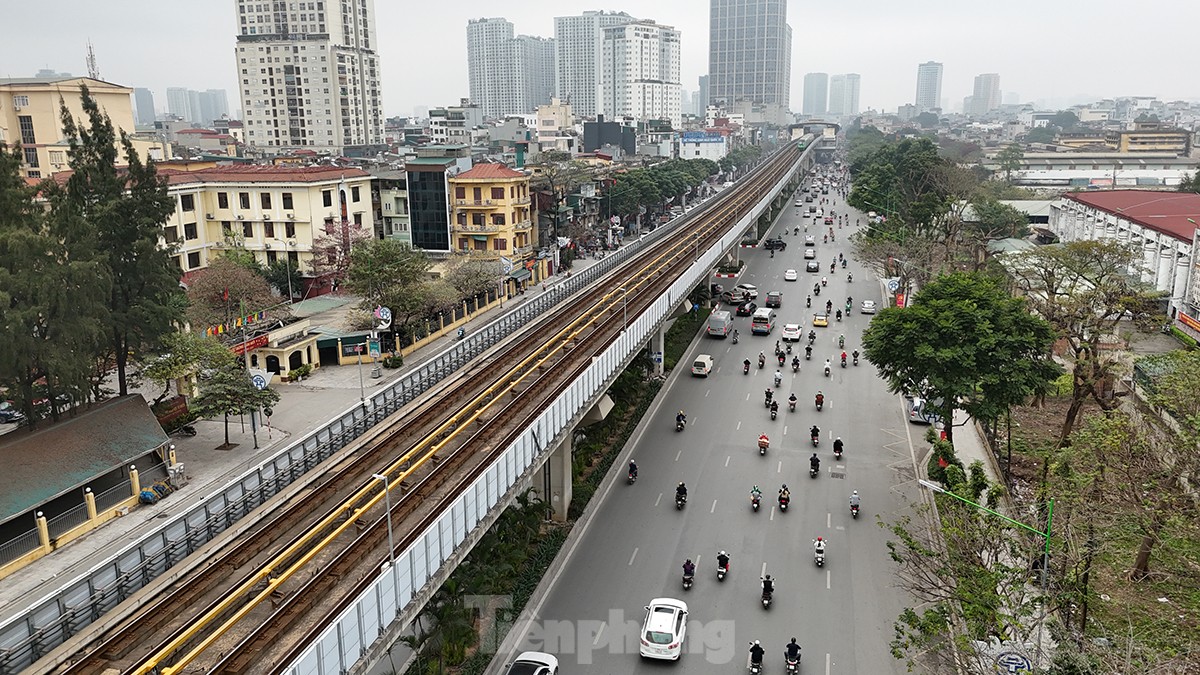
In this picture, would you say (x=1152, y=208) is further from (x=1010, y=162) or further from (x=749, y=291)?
(x=1010, y=162)

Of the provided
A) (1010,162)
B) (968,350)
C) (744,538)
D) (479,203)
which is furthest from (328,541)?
(1010,162)

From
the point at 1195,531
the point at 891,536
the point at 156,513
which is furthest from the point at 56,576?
the point at 1195,531

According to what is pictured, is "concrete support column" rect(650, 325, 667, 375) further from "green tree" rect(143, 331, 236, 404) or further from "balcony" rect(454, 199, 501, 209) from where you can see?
"balcony" rect(454, 199, 501, 209)

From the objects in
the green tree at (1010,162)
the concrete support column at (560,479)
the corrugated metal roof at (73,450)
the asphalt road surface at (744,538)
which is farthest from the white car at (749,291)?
the green tree at (1010,162)

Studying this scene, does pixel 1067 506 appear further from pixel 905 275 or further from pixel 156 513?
pixel 905 275

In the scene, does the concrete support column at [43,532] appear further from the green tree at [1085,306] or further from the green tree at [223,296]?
the green tree at [1085,306]
